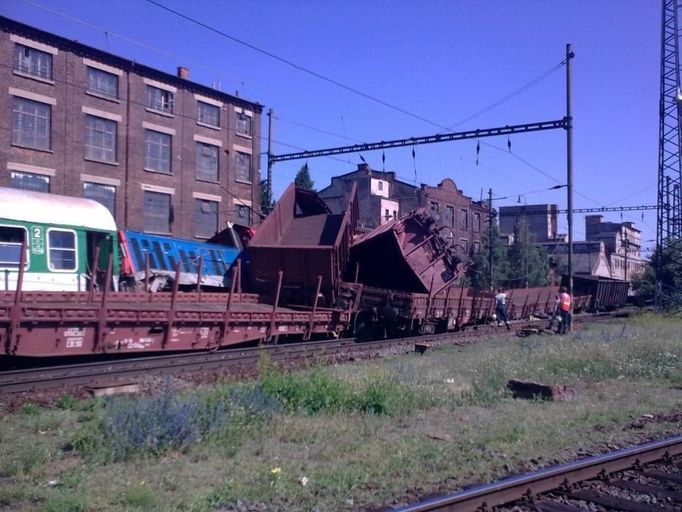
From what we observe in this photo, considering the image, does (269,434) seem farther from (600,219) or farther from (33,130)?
(600,219)

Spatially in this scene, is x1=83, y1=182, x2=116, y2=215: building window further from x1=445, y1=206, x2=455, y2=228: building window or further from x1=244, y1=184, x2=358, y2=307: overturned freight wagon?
x1=445, y1=206, x2=455, y2=228: building window

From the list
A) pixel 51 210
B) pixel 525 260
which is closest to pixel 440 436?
pixel 51 210

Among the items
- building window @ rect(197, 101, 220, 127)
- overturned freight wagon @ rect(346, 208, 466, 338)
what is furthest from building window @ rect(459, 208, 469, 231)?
overturned freight wagon @ rect(346, 208, 466, 338)

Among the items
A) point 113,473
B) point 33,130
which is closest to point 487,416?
point 113,473

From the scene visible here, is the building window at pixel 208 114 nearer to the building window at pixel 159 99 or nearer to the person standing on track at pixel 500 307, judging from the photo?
the building window at pixel 159 99

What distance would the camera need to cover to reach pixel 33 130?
28047 millimetres

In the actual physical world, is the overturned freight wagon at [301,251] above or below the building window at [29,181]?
below

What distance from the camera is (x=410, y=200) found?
2208 inches

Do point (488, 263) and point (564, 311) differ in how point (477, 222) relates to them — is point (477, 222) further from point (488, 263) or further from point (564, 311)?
point (564, 311)

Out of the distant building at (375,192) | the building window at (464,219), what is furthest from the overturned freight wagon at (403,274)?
the building window at (464,219)

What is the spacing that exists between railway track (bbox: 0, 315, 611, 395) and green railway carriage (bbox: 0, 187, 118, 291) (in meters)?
2.28

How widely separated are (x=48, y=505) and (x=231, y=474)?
1.68 m

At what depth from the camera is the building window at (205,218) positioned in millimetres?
35281

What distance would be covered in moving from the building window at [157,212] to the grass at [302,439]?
23.3m
